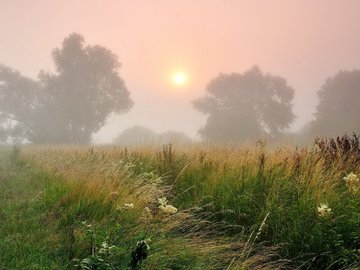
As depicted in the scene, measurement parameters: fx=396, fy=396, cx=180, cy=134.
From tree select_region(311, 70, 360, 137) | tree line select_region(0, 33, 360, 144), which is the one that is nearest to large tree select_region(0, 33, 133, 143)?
tree line select_region(0, 33, 360, 144)

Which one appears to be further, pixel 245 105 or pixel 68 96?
pixel 245 105

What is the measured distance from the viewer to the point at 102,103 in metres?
42.4

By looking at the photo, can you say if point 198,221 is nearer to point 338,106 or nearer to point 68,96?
point 68,96

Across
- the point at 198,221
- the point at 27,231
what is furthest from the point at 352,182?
the point at 27,231

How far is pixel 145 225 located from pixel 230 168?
2.64m

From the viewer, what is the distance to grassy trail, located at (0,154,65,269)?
4.07m

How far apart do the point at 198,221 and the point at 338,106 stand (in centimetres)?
4437

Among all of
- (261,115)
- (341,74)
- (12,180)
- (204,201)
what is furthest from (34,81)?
(204,201)

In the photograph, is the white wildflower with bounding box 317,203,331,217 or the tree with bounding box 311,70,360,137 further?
the tree with bounding box 311,70,360,137

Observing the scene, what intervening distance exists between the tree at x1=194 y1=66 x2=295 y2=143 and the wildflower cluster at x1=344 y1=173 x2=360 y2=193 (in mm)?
38103

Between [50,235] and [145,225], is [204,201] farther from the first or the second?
[50,235]

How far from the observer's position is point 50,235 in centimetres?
462

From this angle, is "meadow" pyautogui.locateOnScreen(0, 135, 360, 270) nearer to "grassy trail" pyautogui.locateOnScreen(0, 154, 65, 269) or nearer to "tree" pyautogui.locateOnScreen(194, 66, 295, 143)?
"grassy trail" pyautogui.locateOnScreen(0, 154, 65, 269)

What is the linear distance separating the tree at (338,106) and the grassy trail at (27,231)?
40008 mm
